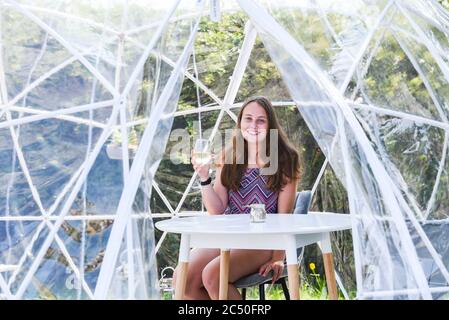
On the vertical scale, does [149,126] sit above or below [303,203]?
below

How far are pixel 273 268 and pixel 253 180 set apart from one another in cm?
73

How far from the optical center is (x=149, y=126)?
5.52m

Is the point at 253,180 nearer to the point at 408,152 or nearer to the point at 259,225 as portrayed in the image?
the point at 259,225

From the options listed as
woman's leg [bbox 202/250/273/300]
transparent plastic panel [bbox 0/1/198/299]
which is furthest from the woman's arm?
transparent plastic panel [bbox 0/1/198/299]

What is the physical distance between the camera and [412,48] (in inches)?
253

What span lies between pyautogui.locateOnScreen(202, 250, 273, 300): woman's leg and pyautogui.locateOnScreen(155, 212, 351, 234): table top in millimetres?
288

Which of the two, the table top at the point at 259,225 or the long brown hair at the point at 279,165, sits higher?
the long brown hair at the point at 279,165

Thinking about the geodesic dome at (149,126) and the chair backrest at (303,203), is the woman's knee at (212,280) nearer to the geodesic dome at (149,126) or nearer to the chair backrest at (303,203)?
→ the geodesic dome at (149,126)

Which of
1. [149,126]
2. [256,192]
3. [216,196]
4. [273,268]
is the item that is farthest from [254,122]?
[149,126]

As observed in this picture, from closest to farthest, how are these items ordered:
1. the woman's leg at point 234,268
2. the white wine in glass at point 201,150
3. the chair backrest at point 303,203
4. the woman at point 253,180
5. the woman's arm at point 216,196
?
the white wine in glass at point 201,150 → the woman's leg at point 234,268 → the woman at point 253,180 → the woman's arm at point 216,196 → the chair backrest at point 303,203

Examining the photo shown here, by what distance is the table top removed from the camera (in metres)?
5.19

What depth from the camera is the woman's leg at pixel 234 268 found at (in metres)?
6.11

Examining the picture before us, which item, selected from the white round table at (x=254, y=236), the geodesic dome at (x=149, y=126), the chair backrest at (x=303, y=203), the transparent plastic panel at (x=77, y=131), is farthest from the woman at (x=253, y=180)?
the transparent plastic panel at (x=77, y=131)
